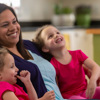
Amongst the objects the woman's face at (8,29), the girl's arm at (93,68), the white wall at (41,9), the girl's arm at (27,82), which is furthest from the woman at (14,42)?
the white wall at (41,9)

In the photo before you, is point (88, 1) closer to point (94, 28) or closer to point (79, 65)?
point (94, 28)

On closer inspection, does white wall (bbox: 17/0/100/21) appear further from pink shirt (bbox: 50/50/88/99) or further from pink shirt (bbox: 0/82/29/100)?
pink shirt (bbox: 0/82/29/100)

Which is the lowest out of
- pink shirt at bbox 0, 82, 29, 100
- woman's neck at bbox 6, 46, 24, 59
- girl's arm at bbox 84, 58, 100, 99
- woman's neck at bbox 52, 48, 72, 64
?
girl's arm at bbox 84, 58, 100, 99

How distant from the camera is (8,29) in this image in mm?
1642

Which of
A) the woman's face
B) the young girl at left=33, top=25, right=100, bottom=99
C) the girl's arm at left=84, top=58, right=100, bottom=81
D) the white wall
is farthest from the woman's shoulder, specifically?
the white wall

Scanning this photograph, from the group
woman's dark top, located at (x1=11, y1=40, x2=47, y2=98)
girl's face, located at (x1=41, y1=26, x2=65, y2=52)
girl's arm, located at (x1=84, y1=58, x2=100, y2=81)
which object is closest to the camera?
woman's dark top, located at (x1=11, y1=40, x2=47, y2=98)

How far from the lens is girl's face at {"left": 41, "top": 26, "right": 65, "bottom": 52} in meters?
1.93

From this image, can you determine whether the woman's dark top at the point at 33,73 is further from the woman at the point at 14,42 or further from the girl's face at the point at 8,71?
the girl's face at the point at 8,71

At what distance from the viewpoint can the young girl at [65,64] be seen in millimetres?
1932

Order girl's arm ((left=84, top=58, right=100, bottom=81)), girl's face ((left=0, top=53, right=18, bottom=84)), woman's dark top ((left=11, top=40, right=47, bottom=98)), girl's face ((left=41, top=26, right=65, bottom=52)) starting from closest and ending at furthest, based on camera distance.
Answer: girl's face ((left=0, top=53, right=18, bottom=84)) → woman's dark top ((left=11, top=40, right=47, bottom=98)) → girl's arm ((left=84, top=58, right=100, bottom=81)) → girl's face ((left=41, top=26, right=65, bottom=52))

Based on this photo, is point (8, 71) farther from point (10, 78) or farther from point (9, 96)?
point (9, 96)

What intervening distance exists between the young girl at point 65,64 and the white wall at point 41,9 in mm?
3112

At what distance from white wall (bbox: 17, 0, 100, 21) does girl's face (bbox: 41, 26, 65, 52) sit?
10.1 ft

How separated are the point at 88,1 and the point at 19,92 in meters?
4.33
